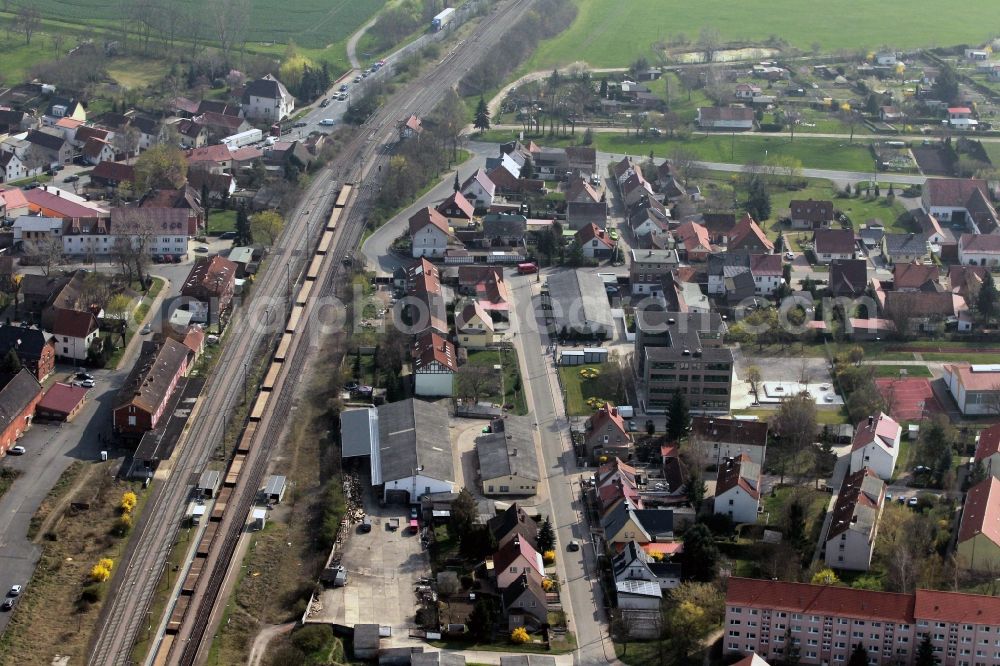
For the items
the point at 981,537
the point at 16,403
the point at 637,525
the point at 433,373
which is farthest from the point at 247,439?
the point at 981,537

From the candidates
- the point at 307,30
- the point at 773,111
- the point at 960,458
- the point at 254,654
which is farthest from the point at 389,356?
the point at 307,30

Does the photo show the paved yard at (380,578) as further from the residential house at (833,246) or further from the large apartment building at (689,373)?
the residential house at (833,246)


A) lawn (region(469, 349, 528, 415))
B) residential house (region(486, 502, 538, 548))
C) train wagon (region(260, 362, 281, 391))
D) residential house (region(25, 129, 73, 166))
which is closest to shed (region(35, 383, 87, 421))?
train wagon (region(260, 362, 281, 391))

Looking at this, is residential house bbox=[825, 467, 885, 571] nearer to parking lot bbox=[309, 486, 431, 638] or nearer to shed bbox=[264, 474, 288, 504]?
parking lot bbox=[309, 486, 431, 638]

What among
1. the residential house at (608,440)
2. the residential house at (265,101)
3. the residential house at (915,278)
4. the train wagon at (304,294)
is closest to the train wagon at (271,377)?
the train wagon at (304,294)

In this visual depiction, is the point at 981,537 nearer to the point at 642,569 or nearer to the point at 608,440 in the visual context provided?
the point at 642,569

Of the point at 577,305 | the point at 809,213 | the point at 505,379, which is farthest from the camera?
the point at 809,213
